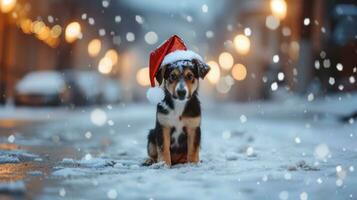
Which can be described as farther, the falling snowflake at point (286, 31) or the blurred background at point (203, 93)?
the falling snowflake at point (286, 31)

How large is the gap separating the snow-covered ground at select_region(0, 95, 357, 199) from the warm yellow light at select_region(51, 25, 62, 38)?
81.6ft

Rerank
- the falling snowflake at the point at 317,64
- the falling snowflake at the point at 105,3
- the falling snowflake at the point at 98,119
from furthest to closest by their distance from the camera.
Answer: the falling snowflake at the point at 105,3
the falling snowflake at the point at 317,64
the falling snowflake at the point at 98,119

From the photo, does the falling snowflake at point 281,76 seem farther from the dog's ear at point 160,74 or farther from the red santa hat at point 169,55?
the dog's ear at point 160,74

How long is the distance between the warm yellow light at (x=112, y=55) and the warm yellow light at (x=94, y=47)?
53.3 inches

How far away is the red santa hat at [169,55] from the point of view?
8.26m

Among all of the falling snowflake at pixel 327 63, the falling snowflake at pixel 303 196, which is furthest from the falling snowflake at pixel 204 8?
the falling snowflake at pixel 303 196

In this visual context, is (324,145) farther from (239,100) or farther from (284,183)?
(239,100)

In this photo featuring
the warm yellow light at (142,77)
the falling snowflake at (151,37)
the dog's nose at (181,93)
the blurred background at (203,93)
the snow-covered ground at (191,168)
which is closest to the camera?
the snow-covered ground at (191,168)

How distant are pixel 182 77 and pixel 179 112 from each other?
1.35ft

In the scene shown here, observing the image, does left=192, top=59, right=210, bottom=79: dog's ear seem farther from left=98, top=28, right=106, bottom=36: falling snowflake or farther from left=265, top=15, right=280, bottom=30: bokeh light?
left=98, top=28, right=106, bottom=36: falling snowflake

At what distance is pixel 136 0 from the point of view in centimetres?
4741

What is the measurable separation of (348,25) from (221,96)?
3226cm

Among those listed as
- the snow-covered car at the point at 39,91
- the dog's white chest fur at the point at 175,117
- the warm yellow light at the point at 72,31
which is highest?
the warm yellow light at the point at 72,31

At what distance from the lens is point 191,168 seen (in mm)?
8078
